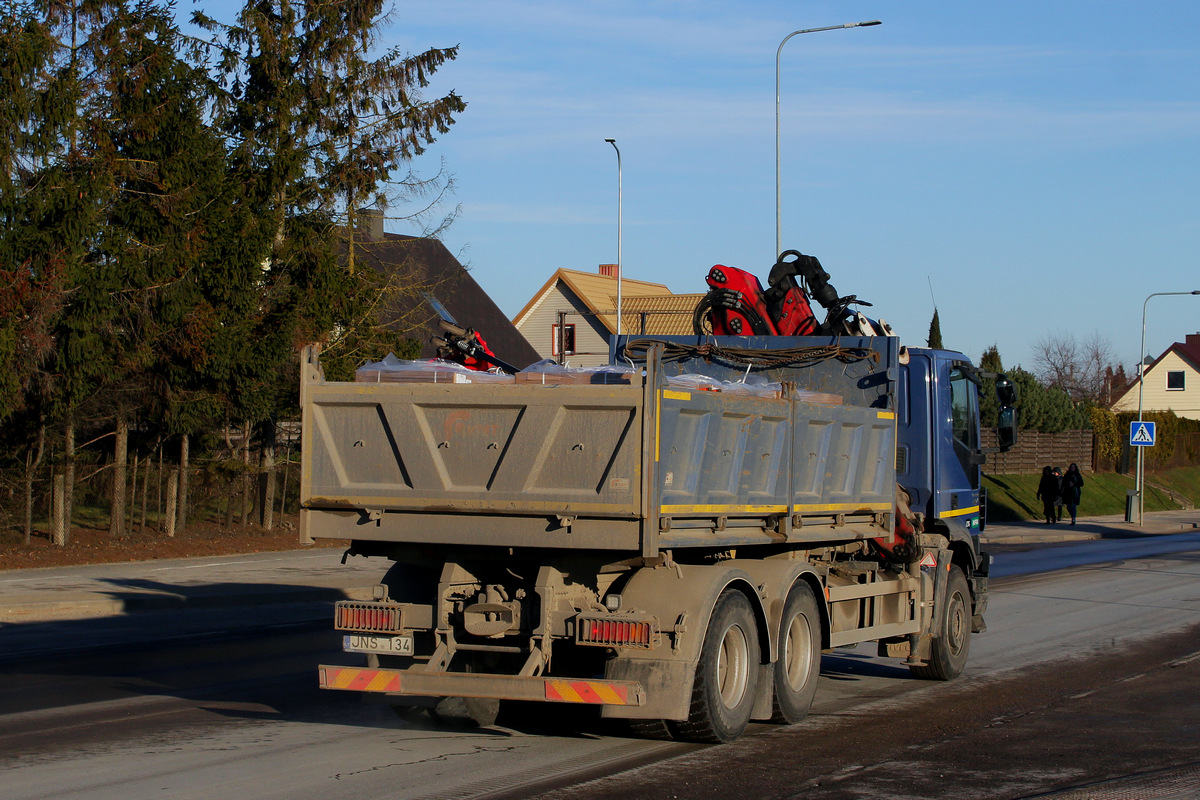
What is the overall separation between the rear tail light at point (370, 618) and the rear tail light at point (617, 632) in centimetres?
124

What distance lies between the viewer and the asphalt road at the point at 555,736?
6.92m

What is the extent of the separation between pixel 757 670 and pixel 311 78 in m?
20.2

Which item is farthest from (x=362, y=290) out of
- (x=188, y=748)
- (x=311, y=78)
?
(x=188, y=748)

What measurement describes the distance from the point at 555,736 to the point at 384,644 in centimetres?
135

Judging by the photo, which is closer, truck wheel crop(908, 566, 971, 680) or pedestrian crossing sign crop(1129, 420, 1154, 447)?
truck wheel crop(908, 566, 971, 680)

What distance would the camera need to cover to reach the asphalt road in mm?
6922

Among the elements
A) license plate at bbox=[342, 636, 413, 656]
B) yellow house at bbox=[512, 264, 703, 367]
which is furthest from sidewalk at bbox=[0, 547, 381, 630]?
yellow house at bbox=[512, 264, 703, 367]

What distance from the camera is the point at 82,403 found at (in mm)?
21828

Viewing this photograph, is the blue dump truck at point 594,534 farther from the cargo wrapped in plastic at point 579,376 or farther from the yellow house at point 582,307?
the yellow house at point 582,307

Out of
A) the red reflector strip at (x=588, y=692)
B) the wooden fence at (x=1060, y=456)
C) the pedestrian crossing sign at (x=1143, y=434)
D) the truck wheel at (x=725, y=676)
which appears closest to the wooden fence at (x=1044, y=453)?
the wooden fence at (x=1060, y=456)

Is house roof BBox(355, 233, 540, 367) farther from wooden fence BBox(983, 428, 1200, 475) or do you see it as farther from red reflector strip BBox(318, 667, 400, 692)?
red reflector strip BBox(318, 667, 400, 692)

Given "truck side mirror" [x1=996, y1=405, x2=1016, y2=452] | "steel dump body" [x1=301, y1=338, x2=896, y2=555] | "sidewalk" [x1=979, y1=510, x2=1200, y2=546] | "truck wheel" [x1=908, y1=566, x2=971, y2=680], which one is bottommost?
"sidewalk" [x1=979, y1=510, x2=1200, y2=546]

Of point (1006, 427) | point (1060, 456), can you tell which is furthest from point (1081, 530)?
point (1006, 427)

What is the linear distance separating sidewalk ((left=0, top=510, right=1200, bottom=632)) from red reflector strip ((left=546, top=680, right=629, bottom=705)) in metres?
7.86
